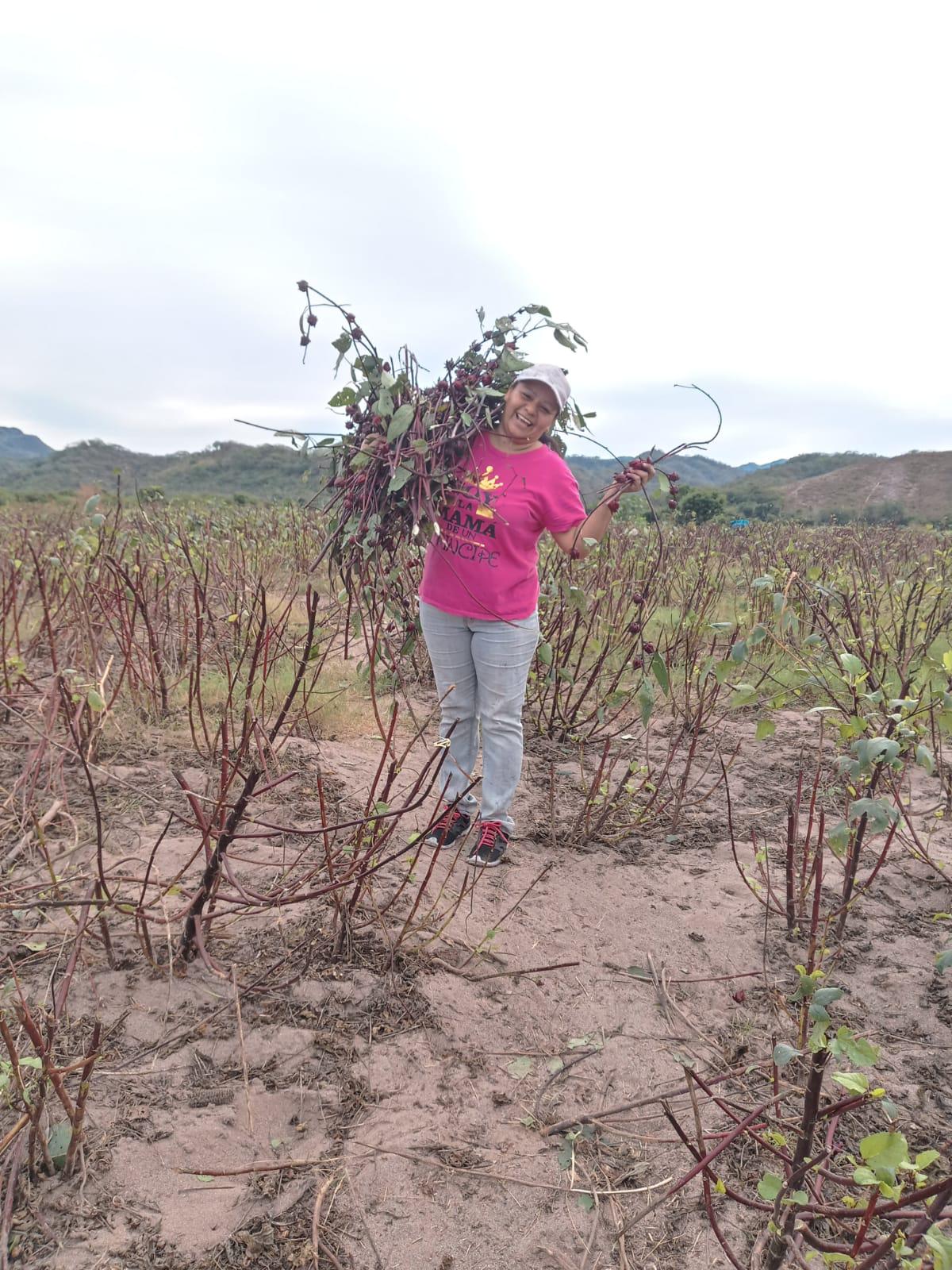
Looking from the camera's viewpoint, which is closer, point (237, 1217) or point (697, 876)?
point (237, 1217)

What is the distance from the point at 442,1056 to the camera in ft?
5.56

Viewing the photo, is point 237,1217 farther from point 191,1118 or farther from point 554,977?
point 554,977

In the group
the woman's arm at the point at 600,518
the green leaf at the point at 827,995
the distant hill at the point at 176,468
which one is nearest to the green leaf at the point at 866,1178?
the green leaf at the point at 827,995

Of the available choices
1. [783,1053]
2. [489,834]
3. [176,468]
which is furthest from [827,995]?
[176,468]

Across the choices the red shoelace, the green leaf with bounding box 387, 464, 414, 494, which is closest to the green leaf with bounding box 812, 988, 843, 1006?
the red shoelace

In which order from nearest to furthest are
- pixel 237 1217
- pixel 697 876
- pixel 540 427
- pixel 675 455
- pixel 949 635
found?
pixel 237 1217, pixel 675 455, pixel 540 427, pixel 697 876, pixel 949 635

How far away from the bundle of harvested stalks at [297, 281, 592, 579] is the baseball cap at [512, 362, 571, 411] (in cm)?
15

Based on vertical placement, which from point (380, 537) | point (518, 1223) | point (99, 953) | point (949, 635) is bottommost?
point (518, 1223)

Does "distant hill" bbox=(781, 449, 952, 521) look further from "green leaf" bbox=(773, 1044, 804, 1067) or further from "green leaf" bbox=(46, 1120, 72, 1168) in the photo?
"green leaf" bbox=(46, 1120, 72, 1168)

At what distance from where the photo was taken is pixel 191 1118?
146 cm

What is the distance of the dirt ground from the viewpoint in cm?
129

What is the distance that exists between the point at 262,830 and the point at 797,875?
1.81m

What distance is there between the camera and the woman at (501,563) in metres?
2.18

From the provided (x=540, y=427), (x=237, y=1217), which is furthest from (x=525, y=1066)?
(x=540, y=427)
